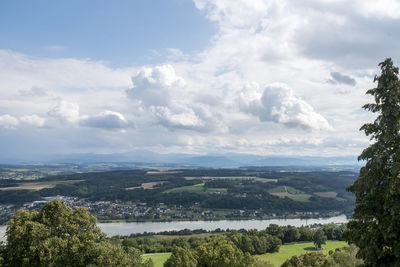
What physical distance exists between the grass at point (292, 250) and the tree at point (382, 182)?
137 feet

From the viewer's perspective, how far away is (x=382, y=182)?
556 inches

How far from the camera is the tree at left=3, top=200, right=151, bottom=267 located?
2373cm

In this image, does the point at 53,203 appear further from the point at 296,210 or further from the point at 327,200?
the point at 327,200

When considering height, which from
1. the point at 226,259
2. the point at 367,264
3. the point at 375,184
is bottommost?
the point at 226,259

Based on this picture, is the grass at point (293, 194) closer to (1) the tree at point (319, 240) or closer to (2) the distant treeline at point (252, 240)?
(2) the distant treeline at point (252, 240)

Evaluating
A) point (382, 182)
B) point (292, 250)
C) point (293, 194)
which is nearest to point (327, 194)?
point (293, 194)

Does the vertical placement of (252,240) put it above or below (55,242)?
below

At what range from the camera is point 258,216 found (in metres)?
142

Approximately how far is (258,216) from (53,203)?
127 metres

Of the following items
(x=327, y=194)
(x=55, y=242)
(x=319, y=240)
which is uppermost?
(x=55, y=242)

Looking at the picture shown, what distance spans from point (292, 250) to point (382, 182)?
5809 cm

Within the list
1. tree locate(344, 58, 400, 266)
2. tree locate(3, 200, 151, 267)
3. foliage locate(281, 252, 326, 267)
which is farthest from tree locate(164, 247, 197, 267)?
tree locate(344, 58, 400, 266)

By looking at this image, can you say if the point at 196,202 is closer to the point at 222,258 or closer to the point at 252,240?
the point at 252,240

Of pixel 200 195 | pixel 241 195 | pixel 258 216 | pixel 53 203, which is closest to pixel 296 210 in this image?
pixel 258 216
